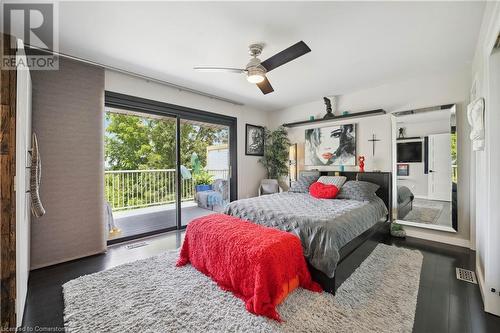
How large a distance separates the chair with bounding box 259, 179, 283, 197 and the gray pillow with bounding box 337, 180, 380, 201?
1.67 metres

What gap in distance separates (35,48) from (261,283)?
3564 mm

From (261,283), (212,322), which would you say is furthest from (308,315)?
(212,322)

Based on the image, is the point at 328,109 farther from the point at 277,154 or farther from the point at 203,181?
the point at 203,181

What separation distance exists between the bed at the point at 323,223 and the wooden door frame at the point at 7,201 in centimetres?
196

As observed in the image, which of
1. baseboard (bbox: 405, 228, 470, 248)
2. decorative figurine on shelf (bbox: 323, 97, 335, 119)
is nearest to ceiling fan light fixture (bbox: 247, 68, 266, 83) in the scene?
decorative figurine on shelf (bbox: 323, 97, 335, 119)

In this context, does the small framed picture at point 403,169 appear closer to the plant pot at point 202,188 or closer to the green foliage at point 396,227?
the green foliage at point 396,227

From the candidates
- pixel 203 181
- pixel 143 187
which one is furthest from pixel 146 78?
pixel 143 187

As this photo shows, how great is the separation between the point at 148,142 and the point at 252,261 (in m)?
3.39

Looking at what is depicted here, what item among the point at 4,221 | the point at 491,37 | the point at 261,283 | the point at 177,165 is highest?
the point at 491,37

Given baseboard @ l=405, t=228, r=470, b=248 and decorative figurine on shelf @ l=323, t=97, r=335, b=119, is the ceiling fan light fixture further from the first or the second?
baseboard @ l=405, t=228, r=470, b=248

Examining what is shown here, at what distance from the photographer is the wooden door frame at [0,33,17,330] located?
54.6 inches

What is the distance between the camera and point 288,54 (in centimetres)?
209

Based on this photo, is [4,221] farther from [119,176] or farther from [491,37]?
[491,37]

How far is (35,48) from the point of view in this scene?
252cm
